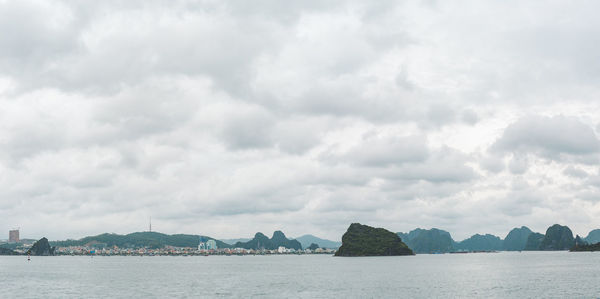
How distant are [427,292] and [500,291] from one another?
1789 centimetres

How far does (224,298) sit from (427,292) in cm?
4877

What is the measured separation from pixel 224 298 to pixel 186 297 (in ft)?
28.5

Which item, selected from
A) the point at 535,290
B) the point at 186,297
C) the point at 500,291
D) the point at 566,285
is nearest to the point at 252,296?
the point at 186,297

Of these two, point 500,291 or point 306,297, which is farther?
point 500,291

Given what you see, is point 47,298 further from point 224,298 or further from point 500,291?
point 500,291

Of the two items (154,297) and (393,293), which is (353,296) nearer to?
(393,293)

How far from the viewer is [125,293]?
12788 centimetres

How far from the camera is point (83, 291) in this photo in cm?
13350

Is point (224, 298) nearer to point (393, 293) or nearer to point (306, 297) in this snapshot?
point (306, 297)

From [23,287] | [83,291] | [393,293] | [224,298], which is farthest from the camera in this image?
[23,287]

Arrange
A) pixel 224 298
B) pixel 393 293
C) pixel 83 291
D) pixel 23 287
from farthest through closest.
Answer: pixel 23 287 → pixel 83 291 → pixel 393 293 → pixel 224 298

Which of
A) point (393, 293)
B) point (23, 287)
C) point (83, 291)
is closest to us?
point (393, 293)

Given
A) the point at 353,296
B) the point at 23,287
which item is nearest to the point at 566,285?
the point at 353,296

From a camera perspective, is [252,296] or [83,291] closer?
[252,296]
